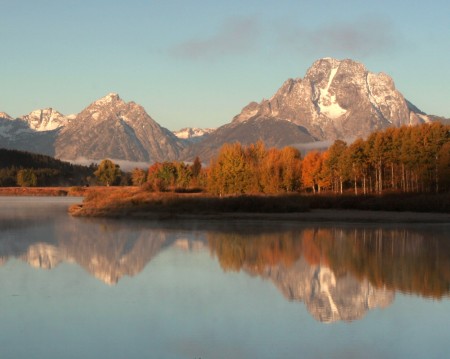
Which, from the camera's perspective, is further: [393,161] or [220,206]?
[393,161]

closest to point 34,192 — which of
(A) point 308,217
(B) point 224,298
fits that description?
(A) point 308,217

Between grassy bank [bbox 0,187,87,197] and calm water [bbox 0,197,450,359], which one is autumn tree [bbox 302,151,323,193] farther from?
calm water [bbox 0,197,450,359]

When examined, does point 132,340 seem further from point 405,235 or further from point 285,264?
point 405,235

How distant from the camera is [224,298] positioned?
70.2 feet

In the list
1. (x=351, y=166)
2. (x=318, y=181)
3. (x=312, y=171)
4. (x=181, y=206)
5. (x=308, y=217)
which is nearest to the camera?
(x=308, y=217)

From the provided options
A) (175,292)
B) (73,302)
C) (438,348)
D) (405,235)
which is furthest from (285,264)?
(405,235)

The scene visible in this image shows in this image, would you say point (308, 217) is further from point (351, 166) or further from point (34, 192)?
point (34, 192)

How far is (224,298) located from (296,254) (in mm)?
11661

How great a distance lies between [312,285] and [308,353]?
9.09 metres

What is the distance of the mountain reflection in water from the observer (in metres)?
22.7

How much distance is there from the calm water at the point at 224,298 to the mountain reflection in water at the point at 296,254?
8 centimetres

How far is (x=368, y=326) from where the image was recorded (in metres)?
17.7

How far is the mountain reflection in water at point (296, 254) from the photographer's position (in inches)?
894

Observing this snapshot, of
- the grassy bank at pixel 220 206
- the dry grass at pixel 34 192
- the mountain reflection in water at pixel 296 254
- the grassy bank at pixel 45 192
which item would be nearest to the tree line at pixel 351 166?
the grassy bank at pixel 220 206
